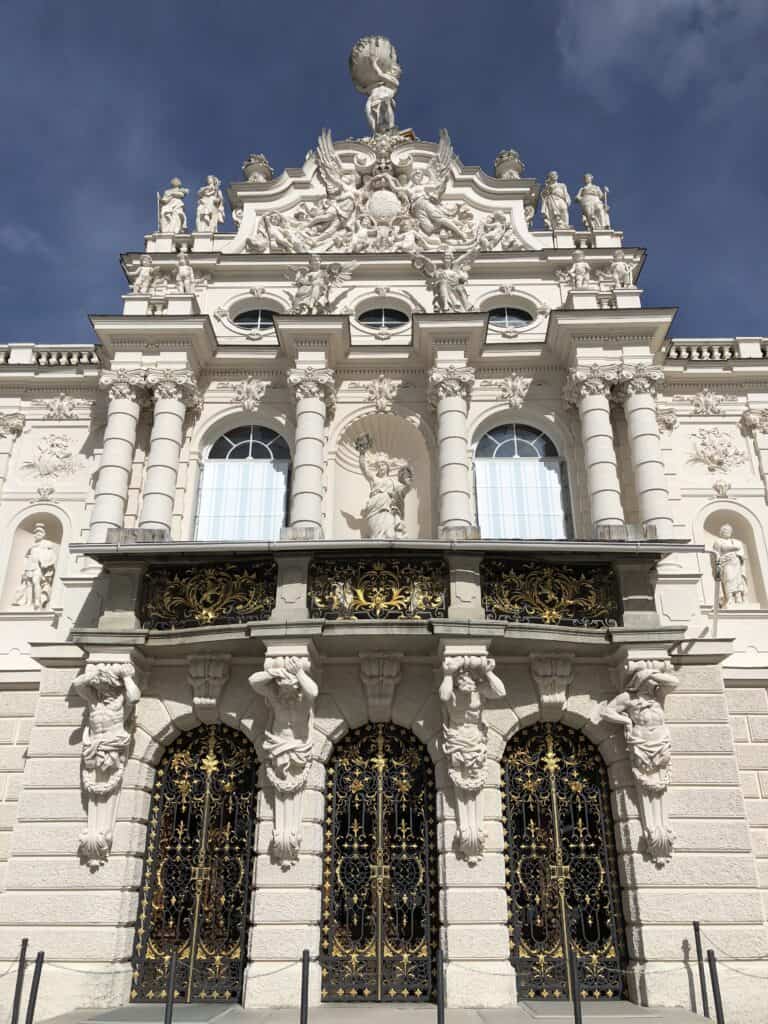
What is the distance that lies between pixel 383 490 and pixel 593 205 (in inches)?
467

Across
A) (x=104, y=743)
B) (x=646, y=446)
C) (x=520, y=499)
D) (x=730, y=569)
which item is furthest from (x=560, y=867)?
(x=646, y=446)

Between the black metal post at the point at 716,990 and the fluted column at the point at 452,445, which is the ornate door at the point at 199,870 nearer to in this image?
the fluted column at the point at 452,445

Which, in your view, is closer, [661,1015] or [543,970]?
[661,1015]

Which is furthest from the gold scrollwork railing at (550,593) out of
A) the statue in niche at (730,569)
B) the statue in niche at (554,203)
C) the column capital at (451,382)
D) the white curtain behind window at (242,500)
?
the statue in niche at (554,203)

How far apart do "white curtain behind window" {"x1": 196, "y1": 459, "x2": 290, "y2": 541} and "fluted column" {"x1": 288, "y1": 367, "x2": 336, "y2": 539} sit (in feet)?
3.11

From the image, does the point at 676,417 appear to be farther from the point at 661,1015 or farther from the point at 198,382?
the point at 661,1015

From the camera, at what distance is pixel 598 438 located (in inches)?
733

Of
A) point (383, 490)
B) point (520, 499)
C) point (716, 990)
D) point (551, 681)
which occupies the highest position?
point (520, 499)

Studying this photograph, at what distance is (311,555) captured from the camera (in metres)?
14.8

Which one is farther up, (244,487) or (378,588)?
(244,487)

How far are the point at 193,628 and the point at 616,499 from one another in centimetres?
940

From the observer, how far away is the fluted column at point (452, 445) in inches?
716

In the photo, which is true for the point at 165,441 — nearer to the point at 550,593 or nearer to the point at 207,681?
the point at 207,681

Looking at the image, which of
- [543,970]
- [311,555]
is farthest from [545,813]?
[311,555]
